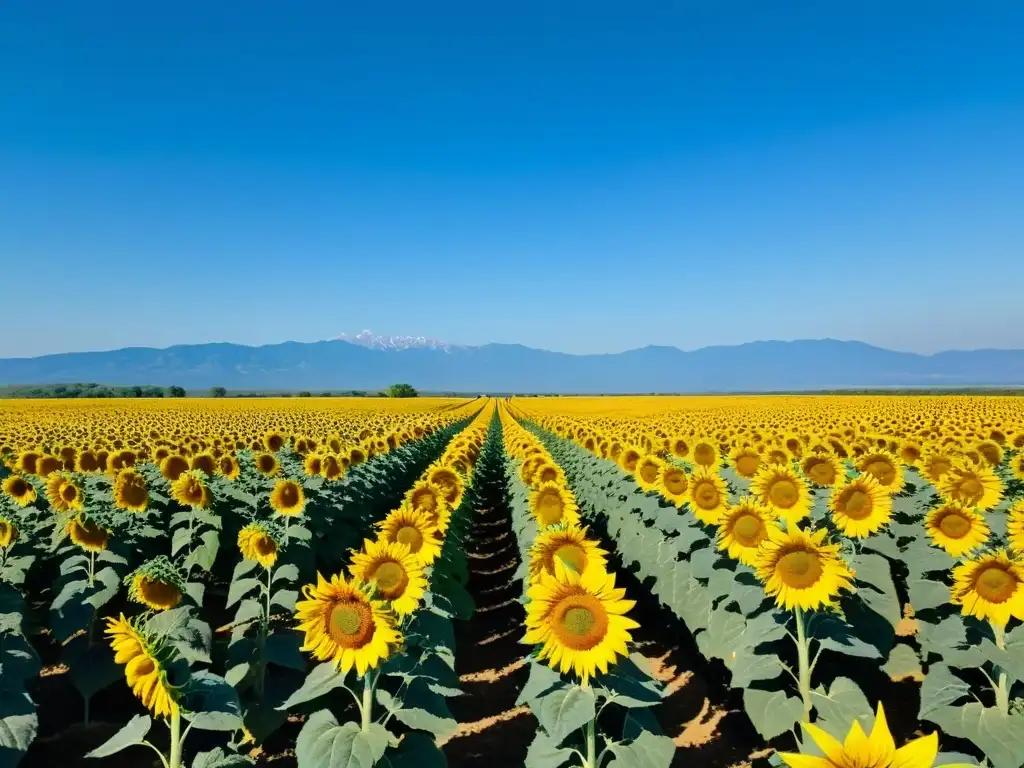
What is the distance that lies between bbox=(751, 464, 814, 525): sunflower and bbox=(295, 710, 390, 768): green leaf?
147 inches

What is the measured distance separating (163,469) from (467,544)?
5.40m

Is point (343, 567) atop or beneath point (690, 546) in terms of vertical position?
beneath

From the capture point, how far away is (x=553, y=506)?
5.99m

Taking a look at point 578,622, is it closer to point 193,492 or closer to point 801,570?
point 801,570

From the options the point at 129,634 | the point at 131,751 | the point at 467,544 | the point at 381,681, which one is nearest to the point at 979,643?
the point at 381,681

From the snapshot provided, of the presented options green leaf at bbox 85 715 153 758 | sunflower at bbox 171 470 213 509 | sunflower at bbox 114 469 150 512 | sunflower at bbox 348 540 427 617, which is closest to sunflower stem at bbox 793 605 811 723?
sunflower at bbox 348 540 427 617

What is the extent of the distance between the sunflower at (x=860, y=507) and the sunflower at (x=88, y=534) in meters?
6.34

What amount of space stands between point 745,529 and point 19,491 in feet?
27.6

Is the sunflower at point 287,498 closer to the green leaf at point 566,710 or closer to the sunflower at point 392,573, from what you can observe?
the sunflower at point 392,573

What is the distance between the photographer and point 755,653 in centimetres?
444

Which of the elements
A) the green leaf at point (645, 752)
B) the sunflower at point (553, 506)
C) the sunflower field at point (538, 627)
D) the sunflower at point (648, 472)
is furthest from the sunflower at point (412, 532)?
the sunflower at point (648, 472)

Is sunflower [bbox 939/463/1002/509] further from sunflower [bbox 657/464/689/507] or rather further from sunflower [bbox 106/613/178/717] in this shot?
sunflower [bbox 106/613/178/717]

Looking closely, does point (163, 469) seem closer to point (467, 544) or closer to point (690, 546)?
point (467, 544)

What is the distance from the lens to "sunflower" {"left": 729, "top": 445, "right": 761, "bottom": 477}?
27.1 feet
